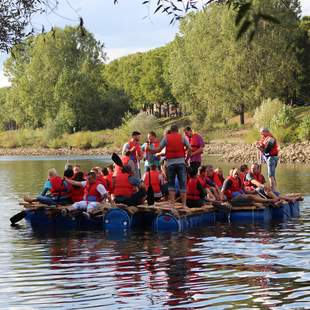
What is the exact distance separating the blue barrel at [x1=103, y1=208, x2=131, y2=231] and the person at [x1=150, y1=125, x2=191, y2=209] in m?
1.26

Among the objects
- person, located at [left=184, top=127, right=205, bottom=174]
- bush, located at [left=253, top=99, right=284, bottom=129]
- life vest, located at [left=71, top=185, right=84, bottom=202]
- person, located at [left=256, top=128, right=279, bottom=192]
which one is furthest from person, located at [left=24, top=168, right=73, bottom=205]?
bush, located at [left=253, top=99, right=284, bottom=129]

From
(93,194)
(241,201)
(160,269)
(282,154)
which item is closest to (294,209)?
(241,201)

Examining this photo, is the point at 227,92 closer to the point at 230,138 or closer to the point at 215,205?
the point at 230,138

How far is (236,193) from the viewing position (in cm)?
2069

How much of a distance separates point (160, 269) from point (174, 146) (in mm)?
5988

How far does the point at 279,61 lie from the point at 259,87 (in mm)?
3223

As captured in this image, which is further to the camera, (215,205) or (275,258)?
(215,205)

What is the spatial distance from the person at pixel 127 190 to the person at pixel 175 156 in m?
0.81

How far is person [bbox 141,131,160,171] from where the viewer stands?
2092 cm

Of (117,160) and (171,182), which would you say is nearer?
(117,160)

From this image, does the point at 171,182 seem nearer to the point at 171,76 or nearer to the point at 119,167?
the point at 119,167

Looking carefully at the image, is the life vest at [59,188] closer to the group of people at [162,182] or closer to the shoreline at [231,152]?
the group of people at [162,182]

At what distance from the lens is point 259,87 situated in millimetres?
72250

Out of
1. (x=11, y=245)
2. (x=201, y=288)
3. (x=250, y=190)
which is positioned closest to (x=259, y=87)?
(x=250, y=190)
